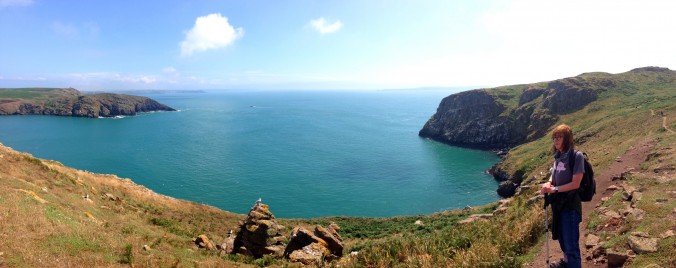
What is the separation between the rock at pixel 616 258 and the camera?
1006 cm

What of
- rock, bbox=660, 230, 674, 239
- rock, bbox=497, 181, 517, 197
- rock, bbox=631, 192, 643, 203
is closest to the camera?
rock, bbox=660, 230, 674, 239

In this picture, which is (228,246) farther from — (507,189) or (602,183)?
(507,189)

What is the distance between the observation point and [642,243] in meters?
10.4

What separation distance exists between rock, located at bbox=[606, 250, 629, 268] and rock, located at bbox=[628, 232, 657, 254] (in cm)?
52

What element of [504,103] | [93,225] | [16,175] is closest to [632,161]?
[93,225]

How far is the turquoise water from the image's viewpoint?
69125 millimetres

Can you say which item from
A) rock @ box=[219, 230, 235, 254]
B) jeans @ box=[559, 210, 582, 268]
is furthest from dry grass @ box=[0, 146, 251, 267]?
jeans @ box=[559, 210, 582, 268]

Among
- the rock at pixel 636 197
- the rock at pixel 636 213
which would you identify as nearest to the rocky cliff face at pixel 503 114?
the rock at pixel 636 197

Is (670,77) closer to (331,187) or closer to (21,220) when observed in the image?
(331,187)

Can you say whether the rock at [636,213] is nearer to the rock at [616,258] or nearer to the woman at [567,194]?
the rock at [616,258]

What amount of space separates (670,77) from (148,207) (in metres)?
159

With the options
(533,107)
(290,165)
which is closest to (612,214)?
(290,165)

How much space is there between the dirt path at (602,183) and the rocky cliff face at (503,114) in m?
81.4

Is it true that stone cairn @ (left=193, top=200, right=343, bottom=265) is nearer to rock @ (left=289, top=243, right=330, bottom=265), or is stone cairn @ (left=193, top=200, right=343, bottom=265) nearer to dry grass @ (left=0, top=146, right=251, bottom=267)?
rock @ (left=289, top=243, right=330, bottom=265)
